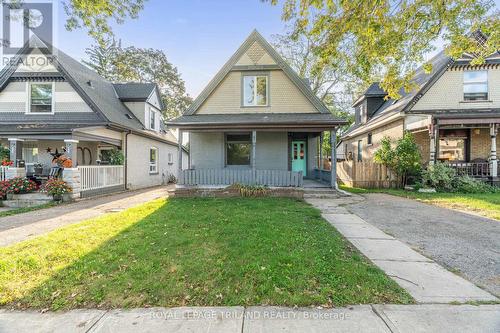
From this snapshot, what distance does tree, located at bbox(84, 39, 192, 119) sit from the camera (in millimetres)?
28844

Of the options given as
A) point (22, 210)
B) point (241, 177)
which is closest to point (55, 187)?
point (22, 210)

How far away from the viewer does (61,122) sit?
1160 cm

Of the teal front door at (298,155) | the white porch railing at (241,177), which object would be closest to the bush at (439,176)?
the teal front door at (298,155)

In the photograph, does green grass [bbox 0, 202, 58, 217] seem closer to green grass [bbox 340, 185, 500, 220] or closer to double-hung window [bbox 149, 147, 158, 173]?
double-hung window [bbox 149, 147, 158, 173]

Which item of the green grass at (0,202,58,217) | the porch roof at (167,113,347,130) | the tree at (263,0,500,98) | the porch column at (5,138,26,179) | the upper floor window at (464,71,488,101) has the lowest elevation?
the green grass at (0,202,58,217)

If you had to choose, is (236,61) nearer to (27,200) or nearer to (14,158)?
(27,200)

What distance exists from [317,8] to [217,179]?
7444 mm

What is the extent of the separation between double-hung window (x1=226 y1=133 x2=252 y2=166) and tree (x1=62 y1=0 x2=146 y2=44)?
23.1ft

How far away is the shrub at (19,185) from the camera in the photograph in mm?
9460

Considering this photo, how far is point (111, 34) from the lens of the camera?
6.38m

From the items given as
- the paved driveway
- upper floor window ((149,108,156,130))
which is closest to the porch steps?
upper floor window ((149,108,156,130))

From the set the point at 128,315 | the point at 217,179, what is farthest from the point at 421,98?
the point at 128,315

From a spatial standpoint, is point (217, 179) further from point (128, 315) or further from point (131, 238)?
point (128, 315)

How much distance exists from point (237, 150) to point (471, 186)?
39.2 feet
